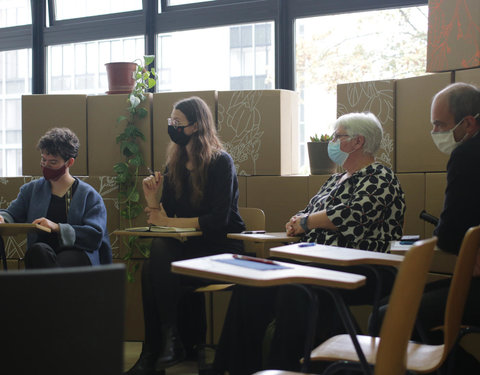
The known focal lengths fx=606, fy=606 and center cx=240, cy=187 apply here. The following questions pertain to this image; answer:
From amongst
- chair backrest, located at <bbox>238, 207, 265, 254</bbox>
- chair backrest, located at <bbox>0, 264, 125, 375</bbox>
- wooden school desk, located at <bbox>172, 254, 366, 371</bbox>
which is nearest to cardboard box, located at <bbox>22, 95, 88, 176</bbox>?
chair backrest, located at <bbox>238, 207, 265, 254</bbox>

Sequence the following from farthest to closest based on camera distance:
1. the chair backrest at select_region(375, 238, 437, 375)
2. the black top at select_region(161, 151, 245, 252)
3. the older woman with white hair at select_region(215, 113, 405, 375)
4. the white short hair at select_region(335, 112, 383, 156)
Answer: the black top at select_region(161, 151, 245, 252), the white short hair at select_region(335, 112, 383, 156), the older woman with white hair at select_region(215, 113, 405, 375), the chair backrest at select_region(375, 238, 437, 375)

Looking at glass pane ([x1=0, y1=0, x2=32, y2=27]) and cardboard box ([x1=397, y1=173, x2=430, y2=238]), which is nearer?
cardboard box ([x1=397, y1=173, x2=430, y2=238])

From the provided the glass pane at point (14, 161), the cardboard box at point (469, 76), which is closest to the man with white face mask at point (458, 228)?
the cardboard box at point (469, 76)

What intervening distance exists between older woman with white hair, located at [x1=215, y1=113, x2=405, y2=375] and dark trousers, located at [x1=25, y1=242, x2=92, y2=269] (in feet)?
2.92

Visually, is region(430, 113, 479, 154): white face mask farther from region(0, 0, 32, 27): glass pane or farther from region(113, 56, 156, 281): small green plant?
region(0, 0, 32, 27): glass pane

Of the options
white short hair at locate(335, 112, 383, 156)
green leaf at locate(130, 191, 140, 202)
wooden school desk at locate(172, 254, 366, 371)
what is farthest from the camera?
green leaf at locate(130, 191, 140, 202)

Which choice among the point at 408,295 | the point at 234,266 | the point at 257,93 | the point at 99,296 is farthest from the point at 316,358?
the point at 257,93

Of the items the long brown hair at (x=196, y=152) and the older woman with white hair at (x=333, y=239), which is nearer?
the older woman with white hair at (x=333, y=239)

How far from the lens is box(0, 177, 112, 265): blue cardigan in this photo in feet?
9.97

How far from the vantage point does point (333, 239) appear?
8.78 ft

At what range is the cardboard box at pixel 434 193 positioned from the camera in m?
3.05

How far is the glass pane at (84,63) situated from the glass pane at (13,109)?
24cm

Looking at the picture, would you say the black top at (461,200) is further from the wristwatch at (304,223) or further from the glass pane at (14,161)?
the glass pane at (14,161)

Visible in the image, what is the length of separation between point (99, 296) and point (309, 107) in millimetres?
3346
